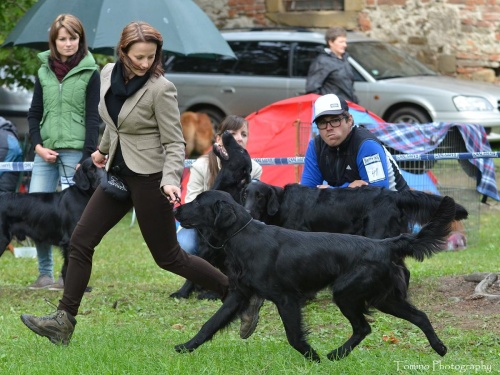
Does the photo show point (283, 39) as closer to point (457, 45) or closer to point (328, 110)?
point (457, 45)

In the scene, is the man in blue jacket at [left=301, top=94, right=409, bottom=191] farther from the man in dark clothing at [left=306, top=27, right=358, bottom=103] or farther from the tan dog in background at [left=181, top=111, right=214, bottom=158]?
the tan dog in background at [left=181, top=111, right=214, bottom=158]

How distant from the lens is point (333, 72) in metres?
12.1

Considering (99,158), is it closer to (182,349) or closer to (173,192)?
(173,192)

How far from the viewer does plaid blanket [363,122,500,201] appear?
9406mm

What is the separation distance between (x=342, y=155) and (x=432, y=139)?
3.07 m

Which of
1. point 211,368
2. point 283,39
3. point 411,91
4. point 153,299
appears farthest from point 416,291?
point 283,39

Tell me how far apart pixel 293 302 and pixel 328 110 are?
1808 millimetres

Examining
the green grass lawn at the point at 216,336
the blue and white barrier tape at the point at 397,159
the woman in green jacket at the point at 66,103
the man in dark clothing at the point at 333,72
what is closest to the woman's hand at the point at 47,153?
the woman in green jacket at the point at 66,103

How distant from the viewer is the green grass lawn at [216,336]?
4.80 metres

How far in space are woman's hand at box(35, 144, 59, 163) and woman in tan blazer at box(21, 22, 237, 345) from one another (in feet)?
6.22

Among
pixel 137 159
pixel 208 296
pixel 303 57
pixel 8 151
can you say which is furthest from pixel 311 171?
pixel 303 57

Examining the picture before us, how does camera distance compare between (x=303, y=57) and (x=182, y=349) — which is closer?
(x=182, y=349)

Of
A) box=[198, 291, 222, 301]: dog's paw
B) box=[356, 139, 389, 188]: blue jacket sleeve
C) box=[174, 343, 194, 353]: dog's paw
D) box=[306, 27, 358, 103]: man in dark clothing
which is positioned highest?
box=[356, 139, 389, 188]: blue jacket sleeve

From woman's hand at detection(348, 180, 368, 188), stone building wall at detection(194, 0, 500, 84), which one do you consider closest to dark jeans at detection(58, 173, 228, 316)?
woman's hand at detection(348, 180, 368, 188)
